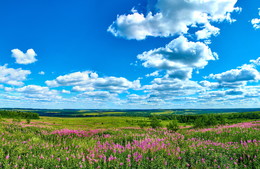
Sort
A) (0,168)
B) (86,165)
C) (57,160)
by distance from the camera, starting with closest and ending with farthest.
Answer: (0,168) → (86,165) → (57,160)

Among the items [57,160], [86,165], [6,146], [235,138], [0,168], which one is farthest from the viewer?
[235,138]

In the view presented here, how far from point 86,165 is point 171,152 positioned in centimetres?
314

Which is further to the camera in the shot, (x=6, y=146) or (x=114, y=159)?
(x=6, y=146)

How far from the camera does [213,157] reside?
550 centimetres

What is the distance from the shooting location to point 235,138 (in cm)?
948

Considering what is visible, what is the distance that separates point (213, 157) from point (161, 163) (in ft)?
6.60

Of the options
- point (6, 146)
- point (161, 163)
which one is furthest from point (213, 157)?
point (6, 146)

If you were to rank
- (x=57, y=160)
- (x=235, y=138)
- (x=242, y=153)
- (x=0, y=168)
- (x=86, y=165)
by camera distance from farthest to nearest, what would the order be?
(x=235, y=138) → (x=242, y=153) → (x=57, y=160) → (x=86, y=165) → (x=0, y=168)

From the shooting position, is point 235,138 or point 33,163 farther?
point 235,138

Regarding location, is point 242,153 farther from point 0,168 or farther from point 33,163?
point 0,168

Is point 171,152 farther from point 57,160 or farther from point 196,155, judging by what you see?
point 57,160

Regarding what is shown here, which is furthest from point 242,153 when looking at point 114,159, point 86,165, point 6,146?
point 6,146

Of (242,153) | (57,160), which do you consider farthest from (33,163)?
(242,153)

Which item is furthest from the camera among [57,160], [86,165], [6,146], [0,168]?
[6,146]
